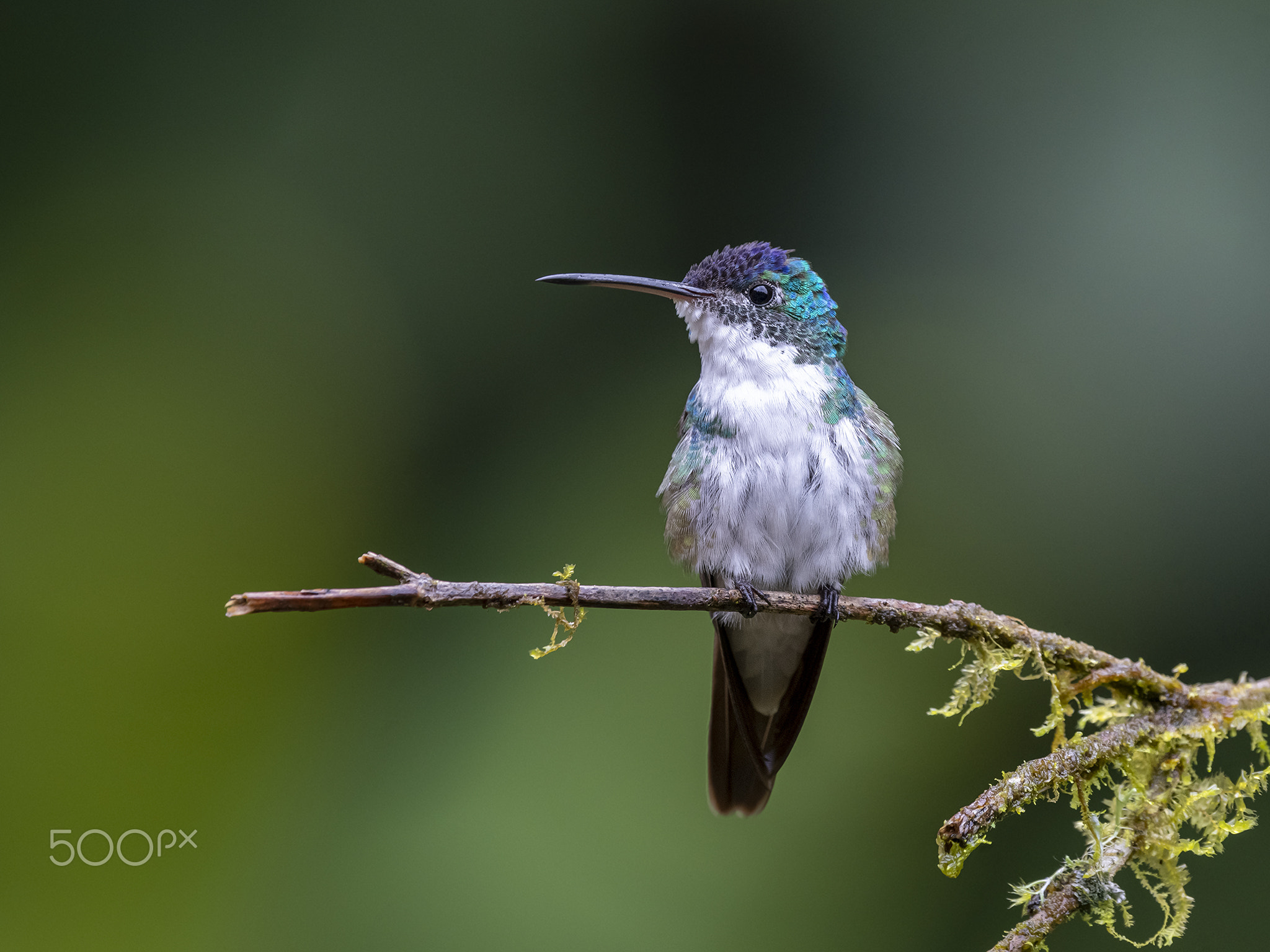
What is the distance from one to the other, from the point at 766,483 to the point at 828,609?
381 mm

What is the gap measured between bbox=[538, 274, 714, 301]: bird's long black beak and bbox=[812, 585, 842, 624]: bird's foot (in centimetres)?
98

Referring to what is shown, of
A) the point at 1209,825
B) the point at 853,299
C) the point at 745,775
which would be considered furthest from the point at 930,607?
the point at 853,299

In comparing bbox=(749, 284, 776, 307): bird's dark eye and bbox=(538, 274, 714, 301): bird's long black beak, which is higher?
bbox=(749, 284, 776, 307): bird's dark eye

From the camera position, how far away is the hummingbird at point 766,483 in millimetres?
2645

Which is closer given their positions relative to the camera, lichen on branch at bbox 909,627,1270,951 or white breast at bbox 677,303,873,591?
lichen on branch at bbox 909,627,1270,951

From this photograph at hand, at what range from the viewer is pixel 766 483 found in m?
2.63

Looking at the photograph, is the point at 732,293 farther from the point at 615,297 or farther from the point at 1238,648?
the point at 1238,648

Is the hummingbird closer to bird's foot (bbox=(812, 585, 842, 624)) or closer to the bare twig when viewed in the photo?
bird's foot (bbox=(812, 585, 842, 624))

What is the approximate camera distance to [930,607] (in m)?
2.08

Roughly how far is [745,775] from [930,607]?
110 cm

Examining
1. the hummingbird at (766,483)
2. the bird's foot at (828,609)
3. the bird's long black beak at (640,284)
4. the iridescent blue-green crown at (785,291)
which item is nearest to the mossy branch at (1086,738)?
the bird's foot at (828,609)

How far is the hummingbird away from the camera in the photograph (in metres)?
2.64

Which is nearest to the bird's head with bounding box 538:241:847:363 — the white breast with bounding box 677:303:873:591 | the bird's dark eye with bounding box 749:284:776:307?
the bird's dark eye with bounding box 749:284:776:307

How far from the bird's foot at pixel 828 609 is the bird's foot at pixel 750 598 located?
0.18 metres
